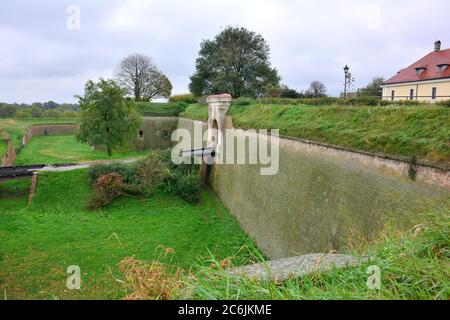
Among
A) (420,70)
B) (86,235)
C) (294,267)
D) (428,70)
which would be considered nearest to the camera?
(294,267)

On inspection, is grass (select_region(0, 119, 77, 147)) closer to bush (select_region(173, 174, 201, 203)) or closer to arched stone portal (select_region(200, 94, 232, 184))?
arched stone portal (select_region(200, 94, 232, 184))

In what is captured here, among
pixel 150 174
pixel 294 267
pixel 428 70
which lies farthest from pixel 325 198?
pixel 428 70

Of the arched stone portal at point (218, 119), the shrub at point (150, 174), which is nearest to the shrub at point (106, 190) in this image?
the shrub at point (150, 174)

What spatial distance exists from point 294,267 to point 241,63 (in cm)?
2954

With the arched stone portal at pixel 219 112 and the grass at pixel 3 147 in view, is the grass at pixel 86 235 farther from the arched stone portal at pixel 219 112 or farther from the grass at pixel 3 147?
the grass at pixel 3 147

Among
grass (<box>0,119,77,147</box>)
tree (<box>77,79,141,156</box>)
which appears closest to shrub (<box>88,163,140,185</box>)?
tree (<box>77,79,141,156</box>)

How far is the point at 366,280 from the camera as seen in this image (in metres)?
3.04

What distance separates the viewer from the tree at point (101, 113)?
19703mm

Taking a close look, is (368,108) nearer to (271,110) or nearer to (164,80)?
(271,110)

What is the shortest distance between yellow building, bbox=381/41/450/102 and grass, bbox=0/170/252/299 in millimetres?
11723

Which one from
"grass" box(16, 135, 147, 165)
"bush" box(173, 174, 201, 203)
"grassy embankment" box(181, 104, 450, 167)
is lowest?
"bush" box(173, 174, 201, 203)

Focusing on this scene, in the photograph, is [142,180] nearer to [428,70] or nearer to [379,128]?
[379,128]

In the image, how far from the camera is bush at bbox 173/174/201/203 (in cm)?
1574

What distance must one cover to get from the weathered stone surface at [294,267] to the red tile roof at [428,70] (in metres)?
18.0
